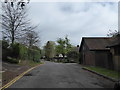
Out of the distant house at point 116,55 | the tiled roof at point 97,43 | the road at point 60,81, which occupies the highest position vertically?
the tiled roof at point 97,43

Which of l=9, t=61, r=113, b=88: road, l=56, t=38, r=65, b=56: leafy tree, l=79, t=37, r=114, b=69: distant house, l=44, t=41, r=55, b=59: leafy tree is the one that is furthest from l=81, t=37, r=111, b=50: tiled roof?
l=44, t=41, r=55, b=59: leafy tree

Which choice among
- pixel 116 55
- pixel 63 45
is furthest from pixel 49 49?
pixel 116 55

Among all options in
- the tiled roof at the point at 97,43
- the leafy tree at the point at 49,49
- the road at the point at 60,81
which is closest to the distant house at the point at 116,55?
the road at the point at 60,81

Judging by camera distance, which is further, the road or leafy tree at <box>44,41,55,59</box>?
leafy tree at <box>44,41,55,59</box>

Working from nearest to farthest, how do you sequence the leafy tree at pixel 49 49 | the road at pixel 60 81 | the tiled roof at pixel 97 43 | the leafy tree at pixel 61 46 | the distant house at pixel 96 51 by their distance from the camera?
the road at pixel 60 81 → the distant house at pixel 96 51 → the tiled roof at pixel 97 43 → the leafy tree at pixel 61 46 → the leafy tree at pixel 49 49

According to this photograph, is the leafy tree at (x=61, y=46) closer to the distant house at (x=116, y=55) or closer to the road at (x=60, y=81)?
the distant house at (x=116, y=55)

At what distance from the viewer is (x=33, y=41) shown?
4978 centimetres

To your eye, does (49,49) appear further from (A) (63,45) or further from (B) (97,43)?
(B) (97,43)

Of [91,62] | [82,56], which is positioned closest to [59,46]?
[82,56]

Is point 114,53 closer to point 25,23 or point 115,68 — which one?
point 115,68

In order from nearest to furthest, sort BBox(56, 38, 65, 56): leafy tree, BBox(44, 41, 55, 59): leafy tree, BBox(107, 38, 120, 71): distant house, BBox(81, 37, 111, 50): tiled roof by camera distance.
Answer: BBox(107, 38, 120, 71): distant house
BBox(81, 37, 111, 50): tiled roof
BBox(56, 38, 65, 56): leafy tree
BBox(44, 41, 55, 59): leafy tree

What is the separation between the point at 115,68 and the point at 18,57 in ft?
54.5

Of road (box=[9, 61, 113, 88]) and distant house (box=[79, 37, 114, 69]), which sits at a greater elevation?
distant house (box=[79, 37, 114, 69])

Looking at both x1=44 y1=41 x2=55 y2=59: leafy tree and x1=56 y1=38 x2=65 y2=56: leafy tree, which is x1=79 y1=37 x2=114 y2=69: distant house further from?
x1=44 y1=41 x2=55 y2=59: leafy tree
